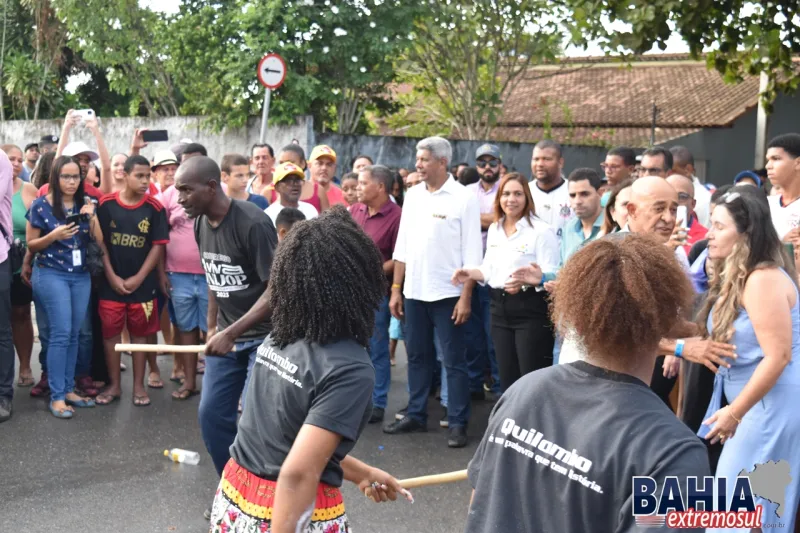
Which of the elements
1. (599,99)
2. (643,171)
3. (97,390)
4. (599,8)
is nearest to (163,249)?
(97,390)

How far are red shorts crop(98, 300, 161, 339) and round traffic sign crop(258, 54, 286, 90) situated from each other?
5208mm

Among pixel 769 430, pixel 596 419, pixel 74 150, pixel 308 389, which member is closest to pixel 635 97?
pixel 74 150

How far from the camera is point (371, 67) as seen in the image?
15789 millimetres

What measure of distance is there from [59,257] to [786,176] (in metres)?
5.21

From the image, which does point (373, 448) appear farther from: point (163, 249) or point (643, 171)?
point (643, 171)

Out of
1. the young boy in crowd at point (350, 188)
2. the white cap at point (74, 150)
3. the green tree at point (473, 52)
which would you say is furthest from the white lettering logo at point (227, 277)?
the green tree at point (473, 52)

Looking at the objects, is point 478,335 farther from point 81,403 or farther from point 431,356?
point 81,403

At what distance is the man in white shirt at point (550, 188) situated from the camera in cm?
728

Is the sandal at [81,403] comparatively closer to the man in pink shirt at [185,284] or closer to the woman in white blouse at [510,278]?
the man in pink shirt at [185,284]

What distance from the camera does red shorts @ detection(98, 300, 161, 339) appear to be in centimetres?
754

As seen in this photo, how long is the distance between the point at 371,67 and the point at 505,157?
3318 mm

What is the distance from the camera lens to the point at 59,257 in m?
7.18

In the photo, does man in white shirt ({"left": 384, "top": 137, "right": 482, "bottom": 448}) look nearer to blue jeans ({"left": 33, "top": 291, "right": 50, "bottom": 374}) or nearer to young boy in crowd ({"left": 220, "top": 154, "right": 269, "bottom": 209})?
young boy in crowd ({"left": 220, "top": 154, "right": 269, "bottom": 209})

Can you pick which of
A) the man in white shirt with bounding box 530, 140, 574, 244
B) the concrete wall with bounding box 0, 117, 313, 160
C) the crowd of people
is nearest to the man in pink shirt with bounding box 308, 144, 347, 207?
the crowd of people
